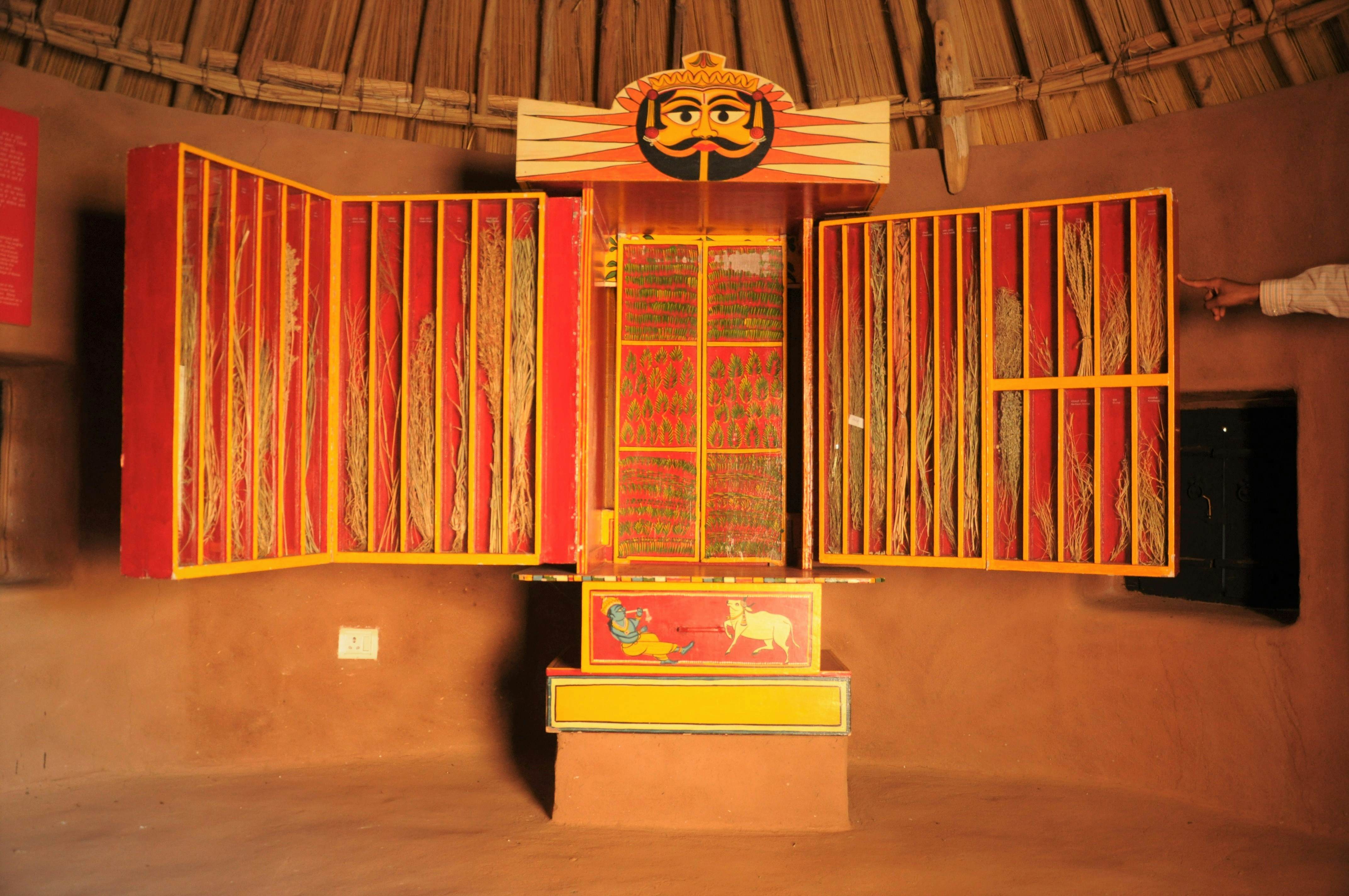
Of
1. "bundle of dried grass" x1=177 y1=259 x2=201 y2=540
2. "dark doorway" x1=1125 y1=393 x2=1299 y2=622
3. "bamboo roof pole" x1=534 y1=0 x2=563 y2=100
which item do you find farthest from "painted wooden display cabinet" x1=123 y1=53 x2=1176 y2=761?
"bamboo roof pole" x1=534 y1=0 x2=563 y2=100

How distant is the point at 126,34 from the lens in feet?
12.0

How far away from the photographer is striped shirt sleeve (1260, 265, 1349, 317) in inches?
119

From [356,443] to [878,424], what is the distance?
Result: 2.04 m

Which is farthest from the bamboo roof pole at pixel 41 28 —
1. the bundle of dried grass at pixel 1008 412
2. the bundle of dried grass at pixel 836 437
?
the bundle of dried grass at pixel 1008 412

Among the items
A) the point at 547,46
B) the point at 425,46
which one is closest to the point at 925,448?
the point at 547,46

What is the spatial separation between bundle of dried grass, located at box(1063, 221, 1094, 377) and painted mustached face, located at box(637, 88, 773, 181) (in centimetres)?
118

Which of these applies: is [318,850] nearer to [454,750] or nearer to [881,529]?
[454,750]

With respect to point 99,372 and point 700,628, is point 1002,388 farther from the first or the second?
point 99,372

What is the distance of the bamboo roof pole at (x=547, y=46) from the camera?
417 cm

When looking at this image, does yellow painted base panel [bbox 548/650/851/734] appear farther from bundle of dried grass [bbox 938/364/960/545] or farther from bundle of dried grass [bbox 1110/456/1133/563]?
bundle of dried grass [bbox 1110/456/1133/563]

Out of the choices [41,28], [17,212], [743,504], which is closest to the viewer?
[17,212]

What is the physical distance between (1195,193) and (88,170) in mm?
4759

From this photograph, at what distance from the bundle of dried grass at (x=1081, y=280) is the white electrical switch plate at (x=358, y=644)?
10.8 ft

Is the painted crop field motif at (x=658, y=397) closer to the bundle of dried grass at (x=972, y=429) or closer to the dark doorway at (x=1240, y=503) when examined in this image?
the bundle of dried grass at (x=972, y=429)
